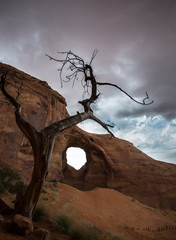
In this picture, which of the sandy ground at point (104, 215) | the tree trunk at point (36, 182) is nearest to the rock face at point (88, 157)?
the sandy ground at point (104, 215)

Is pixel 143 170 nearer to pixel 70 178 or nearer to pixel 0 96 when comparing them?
pixel 70 178

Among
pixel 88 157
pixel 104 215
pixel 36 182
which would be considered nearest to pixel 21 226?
pixel 36 182

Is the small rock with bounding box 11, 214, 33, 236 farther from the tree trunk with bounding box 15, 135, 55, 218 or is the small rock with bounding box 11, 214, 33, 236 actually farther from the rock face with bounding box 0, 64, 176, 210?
the rock face with bounding box 0, 64, 176, 210

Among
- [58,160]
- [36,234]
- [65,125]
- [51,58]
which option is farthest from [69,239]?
[58,160]

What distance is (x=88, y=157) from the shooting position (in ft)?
80.3

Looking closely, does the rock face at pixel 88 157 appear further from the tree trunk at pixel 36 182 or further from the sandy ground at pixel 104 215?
the tree trunk at pixel 36 182

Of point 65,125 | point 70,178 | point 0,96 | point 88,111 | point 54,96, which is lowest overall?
point 70,178

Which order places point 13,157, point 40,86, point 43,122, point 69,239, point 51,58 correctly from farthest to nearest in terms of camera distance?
1. point 40,86
2. point 43,122
3. point 13,157
4. point 51,58
5. point 69,239

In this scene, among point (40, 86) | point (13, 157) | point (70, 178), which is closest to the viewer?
point (13, 157)

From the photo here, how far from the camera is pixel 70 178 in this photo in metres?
24.1

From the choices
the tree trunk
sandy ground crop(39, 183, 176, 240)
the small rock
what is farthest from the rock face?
the small rock

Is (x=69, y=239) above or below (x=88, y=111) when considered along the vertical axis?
below

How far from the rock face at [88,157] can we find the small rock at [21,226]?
31.1 feet

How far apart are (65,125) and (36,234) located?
2.40 m
